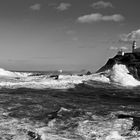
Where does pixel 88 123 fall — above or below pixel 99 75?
below

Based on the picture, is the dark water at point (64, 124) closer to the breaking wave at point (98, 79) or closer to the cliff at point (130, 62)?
the breaking wave at point (98, 79)

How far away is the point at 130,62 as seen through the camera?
48938mm

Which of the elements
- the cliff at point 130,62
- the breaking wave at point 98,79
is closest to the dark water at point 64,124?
the breaking wave at point 98,79

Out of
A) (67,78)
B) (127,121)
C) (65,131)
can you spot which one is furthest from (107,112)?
(67,78)

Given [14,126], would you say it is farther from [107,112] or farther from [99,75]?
[99,75]

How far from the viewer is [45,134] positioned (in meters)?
11.9

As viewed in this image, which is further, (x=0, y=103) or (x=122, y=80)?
(x=122, y=80)

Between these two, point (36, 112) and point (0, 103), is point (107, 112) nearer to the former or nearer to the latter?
point (36, 112)

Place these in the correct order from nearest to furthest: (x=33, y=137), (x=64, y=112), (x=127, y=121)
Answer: (x=33, y=137)
(x=127, y=121)
(x=64, y=112)

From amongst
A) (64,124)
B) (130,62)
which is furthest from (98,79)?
(64,124)

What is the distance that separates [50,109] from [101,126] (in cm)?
594

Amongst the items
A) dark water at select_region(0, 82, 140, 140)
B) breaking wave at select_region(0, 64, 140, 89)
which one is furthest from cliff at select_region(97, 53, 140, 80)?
dark water at select_region(0, 82, 140, 140)

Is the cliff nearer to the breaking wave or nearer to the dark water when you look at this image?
the breaking wave

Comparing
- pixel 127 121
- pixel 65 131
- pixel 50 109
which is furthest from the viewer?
pixel 50 109
